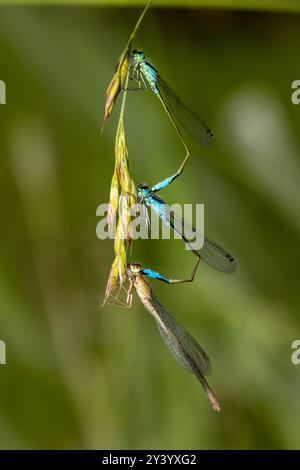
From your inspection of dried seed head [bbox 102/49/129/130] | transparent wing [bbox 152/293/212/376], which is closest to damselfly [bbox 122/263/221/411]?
transparent wing [bbox 152/293/212/376]

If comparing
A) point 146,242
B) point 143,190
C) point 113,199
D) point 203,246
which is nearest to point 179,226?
point 143,190

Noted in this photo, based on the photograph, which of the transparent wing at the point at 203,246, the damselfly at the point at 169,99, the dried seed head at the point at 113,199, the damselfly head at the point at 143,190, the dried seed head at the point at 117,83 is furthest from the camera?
the transparent wing at the point at 203,246

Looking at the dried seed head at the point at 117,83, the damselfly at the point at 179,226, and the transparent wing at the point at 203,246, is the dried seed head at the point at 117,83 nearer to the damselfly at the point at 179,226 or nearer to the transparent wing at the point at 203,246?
the damselfly at the point at 179,226

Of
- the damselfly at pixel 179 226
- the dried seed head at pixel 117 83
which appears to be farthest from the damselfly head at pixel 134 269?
the dried seed head at pixel 117 83

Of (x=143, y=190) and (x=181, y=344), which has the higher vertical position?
(x=143, y=190)

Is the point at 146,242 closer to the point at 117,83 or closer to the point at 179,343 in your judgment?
the point at 179,343

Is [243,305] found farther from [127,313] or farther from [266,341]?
[127,313]
